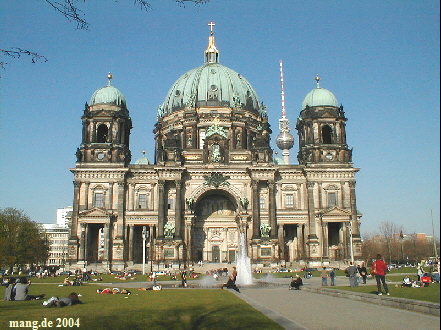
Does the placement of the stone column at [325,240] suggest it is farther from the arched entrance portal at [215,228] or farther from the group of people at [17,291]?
the group of people at [17,291]

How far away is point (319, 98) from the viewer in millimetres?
73000

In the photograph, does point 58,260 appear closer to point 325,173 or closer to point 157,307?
point 325,173

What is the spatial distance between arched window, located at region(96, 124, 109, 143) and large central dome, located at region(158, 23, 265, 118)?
15206 millimetres

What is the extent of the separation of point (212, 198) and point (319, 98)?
2207 cm

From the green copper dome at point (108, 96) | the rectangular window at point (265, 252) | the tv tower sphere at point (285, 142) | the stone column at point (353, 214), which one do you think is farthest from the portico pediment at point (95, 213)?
the tv tower sphere at point (285, 142)

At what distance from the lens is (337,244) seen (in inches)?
2702

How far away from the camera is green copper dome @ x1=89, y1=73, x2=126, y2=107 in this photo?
7044 cm

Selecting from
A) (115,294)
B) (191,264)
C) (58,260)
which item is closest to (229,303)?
(115,294)

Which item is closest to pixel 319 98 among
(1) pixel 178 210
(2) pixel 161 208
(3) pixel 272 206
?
(3) pixel 272 206

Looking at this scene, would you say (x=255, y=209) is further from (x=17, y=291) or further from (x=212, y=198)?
(x=17, y=291)

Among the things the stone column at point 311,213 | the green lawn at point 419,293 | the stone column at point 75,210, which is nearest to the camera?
the green lawn at point 419,293

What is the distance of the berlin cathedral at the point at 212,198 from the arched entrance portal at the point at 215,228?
15 centimetres

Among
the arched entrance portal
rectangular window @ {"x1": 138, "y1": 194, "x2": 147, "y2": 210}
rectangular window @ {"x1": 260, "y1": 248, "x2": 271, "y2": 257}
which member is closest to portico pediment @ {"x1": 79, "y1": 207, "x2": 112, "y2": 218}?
rectangular window @ {"x1": 138, "y1": 194, "x2": 147, "y2": 210}

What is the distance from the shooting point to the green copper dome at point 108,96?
231ft
